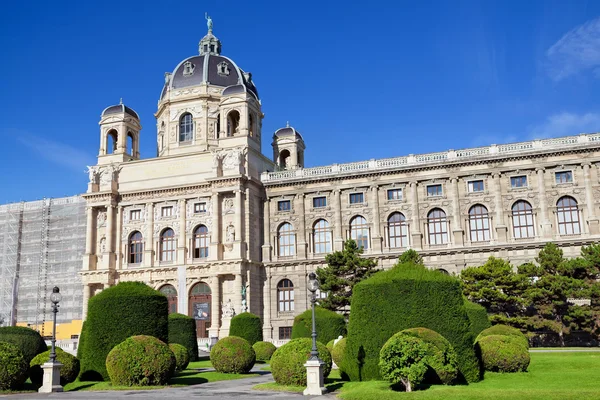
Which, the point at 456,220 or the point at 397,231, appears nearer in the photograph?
the point at 456,220

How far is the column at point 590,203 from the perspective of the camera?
47781 millimetres

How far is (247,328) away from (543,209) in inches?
995

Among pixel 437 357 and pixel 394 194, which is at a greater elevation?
pixel 394 194

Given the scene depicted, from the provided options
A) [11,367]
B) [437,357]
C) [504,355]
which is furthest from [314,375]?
[11,367]

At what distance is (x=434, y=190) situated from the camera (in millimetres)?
53125

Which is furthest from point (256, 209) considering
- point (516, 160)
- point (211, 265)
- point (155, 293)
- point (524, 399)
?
point (524, 399)

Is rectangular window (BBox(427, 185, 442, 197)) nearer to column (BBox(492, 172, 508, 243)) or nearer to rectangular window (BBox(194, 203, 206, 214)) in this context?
column (BBox(492, 172, 508, 243))

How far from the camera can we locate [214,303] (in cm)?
5316

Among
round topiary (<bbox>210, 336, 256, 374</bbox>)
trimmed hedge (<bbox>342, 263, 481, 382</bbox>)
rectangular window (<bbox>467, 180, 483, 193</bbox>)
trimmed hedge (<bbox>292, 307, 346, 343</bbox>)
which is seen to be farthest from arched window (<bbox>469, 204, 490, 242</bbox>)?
trimmed hedge (<bbox>342, 263, 481, 382</bbox>)

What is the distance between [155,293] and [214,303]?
27035 mm

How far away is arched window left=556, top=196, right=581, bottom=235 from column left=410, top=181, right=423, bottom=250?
1072 centimetres

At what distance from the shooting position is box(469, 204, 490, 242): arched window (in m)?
51.3

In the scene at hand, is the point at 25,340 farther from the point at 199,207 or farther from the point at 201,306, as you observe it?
the point at 199,207

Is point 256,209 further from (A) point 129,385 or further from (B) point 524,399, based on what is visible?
(B) point 524,399
